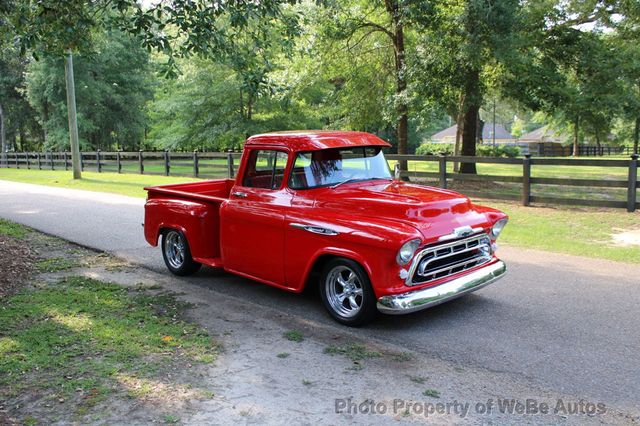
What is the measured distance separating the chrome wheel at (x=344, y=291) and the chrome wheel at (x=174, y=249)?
8.83 feet

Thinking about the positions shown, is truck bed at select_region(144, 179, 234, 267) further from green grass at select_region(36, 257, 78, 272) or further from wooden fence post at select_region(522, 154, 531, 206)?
wooden fence post at select_region(522, 154, 531, 206)

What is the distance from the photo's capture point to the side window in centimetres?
615

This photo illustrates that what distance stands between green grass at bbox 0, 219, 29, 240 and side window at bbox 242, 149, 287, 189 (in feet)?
19.6

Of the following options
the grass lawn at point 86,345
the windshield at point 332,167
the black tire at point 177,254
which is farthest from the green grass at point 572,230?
the grass lawn at point 86,345

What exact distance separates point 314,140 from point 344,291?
1.68m

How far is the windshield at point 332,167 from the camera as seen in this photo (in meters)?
5.97

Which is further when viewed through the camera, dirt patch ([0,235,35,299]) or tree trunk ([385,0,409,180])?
A: tree trunk ([385,0,409,180])

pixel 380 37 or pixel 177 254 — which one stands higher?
pixel 380 37

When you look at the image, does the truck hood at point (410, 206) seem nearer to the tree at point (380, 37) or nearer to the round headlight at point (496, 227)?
the round headlight at point (496, 227)

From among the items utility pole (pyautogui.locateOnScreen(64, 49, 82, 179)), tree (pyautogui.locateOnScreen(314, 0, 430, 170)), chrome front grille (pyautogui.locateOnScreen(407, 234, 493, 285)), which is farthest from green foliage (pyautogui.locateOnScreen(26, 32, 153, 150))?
chrome front grille (pyautogui.locateOnScreen(407, 234, 493, 285))

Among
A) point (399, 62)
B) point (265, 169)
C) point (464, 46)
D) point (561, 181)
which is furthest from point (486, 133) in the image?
point (265, 169)

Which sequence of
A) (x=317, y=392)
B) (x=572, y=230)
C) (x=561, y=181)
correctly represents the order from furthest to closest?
(x=561, y=181) → (x=572, y=230) → (x=317, y=392)

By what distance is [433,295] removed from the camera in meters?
5.08

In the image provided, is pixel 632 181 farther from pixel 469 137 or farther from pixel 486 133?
pixel 486 133
